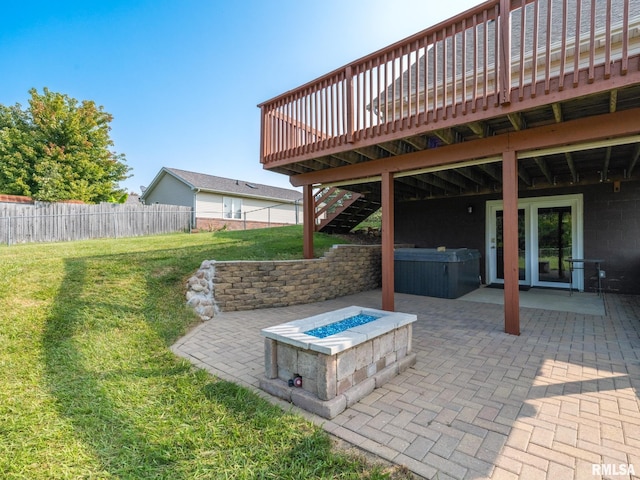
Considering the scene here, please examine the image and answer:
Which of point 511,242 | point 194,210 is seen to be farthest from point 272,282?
point 194,210

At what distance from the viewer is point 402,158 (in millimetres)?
5156

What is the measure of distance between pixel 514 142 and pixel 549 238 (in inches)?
181

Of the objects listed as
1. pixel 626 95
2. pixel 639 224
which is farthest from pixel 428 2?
pixel 639 224

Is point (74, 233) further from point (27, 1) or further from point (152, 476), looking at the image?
point (152, 476)

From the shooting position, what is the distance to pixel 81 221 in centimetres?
1246

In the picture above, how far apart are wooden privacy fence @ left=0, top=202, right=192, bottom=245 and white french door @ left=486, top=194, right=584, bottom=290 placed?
1339 centimetres

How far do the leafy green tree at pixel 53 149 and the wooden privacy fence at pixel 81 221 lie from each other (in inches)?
187

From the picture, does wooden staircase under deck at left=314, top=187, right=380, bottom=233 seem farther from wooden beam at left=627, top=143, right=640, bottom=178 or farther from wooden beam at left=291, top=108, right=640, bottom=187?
wooden beam at left=627, top=143, right=640, bottom=178

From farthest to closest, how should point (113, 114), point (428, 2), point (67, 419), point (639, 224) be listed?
point (113, 114), point (639, 224), point (428, 2), point (67, 419)

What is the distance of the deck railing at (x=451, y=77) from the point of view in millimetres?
3330

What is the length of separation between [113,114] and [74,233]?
10.0 meters

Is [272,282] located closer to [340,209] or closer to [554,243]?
[340,209]

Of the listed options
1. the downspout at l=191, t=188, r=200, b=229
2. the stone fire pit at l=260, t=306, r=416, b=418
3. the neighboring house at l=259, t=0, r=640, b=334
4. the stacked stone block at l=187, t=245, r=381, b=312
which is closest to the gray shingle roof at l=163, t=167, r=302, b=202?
the downspout at l=191, t=188, r=200, b=229

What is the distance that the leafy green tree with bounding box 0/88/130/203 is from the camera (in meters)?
16.1
